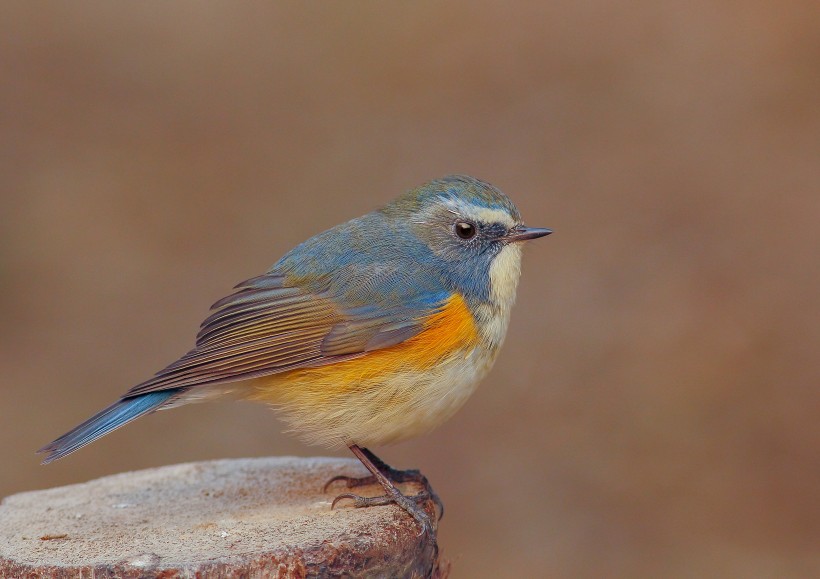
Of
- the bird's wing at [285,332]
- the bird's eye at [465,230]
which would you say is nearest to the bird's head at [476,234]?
the bird's eye at [465,230]

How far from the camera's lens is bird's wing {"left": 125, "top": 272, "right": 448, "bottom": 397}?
434cm

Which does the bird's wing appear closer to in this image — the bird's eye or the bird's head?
the bird's head

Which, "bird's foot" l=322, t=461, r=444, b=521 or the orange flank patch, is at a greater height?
the orange flank patch

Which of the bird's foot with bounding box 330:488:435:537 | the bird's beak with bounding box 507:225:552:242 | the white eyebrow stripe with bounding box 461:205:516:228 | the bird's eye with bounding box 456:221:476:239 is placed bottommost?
the bird's foot with bounding box 330:488:435:537

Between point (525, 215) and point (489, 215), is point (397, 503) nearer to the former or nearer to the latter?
point (489, 215)

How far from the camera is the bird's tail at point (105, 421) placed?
4086mm

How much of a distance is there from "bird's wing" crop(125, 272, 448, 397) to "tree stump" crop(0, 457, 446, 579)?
20.7 inches

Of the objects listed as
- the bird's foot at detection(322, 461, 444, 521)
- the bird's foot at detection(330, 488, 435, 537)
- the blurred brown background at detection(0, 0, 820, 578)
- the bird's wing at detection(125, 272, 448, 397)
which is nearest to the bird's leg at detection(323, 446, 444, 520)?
the bird's foot at detection(322, 461, 444, 521)

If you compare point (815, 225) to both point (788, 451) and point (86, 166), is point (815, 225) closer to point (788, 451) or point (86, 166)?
point (788, 451)

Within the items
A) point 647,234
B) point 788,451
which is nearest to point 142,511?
point 788,451

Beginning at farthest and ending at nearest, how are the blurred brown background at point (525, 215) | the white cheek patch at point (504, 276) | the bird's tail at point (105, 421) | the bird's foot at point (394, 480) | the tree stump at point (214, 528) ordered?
the blurred brown background at point (525, 215) → the white cheek patch at point (504, 276) → the bird's foot at point (394, 480) → the bird's tail at point (105, 421) → the tree stump at point (214, 528)

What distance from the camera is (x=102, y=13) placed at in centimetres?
1166

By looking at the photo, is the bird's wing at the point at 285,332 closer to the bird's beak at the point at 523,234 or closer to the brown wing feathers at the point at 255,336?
the brown wing feathers at the point at 255,336

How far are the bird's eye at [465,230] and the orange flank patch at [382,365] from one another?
0.49 metres
